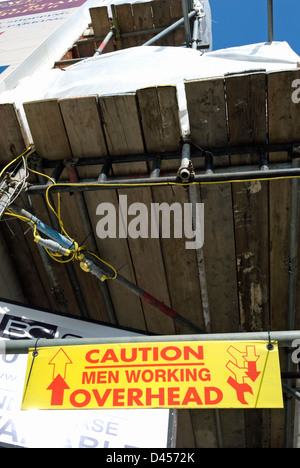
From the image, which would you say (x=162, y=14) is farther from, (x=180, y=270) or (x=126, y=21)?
(x=180, y=270)

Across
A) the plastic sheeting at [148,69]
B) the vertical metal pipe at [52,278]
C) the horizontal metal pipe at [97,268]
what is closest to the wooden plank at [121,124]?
the plastic sheeting at [148,69]

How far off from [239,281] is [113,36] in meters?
5.47

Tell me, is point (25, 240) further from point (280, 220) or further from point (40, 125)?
point (280, 220)

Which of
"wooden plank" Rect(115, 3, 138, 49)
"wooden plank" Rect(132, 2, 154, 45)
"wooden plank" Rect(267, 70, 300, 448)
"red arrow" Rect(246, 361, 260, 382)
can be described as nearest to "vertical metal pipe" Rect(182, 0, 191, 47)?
"wooden plank" Rect(132, 2, 154, 45)

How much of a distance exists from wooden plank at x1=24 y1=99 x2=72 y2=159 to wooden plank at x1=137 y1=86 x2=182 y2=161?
70 centimetres

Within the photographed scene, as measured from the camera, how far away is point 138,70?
439 centimetres

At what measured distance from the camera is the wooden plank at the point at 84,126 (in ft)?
11.2

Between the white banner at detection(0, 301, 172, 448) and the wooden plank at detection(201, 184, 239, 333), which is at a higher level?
the wooden plank at detection(201, 184, 239, 333)

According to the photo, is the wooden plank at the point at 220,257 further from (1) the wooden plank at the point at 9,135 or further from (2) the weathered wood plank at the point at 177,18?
(2) the weathered wood plank at the point at 177,18

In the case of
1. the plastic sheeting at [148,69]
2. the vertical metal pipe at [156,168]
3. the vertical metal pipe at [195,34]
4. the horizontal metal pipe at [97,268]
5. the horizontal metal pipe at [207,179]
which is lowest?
the horizontal metal pipe at [97,268]

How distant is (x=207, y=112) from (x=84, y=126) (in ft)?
3.32

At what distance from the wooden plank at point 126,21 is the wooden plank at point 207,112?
5.01 m

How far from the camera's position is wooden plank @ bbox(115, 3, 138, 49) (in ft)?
24.1

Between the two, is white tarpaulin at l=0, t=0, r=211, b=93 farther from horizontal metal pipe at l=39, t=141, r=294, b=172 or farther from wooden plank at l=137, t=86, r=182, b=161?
wooden plank at l=137, t=86, r=182, b=161
